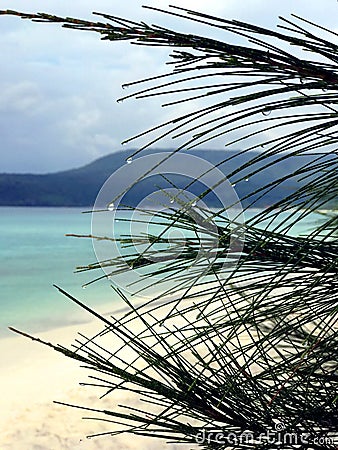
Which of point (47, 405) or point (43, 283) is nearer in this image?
point (47, 405)

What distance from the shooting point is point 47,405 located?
3.74 meters

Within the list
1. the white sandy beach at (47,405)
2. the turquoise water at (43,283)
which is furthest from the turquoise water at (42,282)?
the white sandy beach at (47,405)

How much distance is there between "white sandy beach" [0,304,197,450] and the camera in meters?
2.85

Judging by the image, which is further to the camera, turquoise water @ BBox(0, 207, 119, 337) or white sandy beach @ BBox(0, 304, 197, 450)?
turquoise water @ BBox(0, 207, 119, 337)

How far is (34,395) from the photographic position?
418 cm

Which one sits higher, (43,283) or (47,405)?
(47,405)

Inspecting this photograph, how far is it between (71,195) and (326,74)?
42.8 metres

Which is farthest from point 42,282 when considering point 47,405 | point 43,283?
point 47,405

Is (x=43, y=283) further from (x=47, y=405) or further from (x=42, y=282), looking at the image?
(x=47, y=405)

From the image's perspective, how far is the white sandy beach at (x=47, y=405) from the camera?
2852 mm

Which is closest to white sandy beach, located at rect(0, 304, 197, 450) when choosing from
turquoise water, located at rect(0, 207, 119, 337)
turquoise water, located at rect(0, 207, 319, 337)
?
turquoise water, located at rect(0, 207, 119, 337)

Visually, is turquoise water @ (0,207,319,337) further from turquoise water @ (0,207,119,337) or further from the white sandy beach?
the white sandy beach

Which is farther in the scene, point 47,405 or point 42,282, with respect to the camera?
point 42,282

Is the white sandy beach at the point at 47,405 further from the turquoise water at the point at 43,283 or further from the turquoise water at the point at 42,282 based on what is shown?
the turquoise water at the point at 43,283
